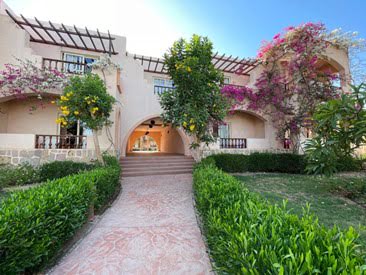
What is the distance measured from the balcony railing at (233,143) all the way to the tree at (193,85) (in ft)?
16.2

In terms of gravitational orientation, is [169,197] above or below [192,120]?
below

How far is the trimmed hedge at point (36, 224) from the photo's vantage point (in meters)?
1.81

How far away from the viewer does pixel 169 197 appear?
17.9ft

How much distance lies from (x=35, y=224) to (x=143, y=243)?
166cm

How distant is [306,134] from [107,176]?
42.3 feet

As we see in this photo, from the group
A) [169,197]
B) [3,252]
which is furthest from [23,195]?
[169,197]

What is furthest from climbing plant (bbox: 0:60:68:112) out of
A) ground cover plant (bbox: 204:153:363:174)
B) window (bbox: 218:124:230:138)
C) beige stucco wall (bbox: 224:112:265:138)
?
beige stucco wall (bbox: 224:112:265:138)

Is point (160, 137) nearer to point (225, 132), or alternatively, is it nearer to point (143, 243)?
point (225, 132)

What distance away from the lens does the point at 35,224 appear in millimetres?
2057

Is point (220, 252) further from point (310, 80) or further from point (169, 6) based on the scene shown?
point (310, 80)

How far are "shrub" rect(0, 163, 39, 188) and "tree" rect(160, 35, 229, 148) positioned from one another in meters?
6.05

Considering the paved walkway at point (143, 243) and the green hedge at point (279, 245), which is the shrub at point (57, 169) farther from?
the green hedge at point (279, 245)

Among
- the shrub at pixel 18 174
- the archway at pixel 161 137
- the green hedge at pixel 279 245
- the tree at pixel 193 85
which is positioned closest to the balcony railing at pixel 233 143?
the archway at pixel 161 137

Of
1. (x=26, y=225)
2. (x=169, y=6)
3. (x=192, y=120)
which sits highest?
(x=169, y=6)
